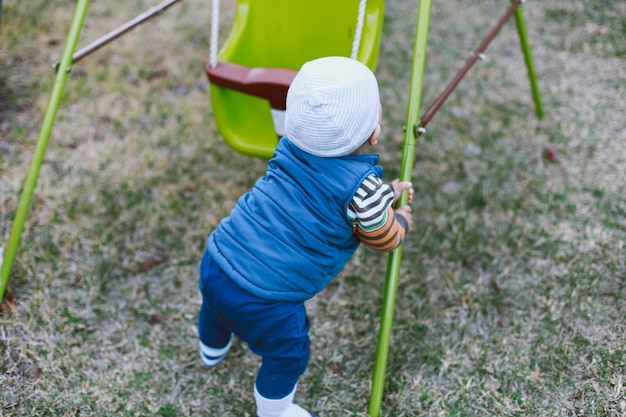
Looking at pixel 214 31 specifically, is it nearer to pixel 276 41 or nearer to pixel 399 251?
pixel 276 41

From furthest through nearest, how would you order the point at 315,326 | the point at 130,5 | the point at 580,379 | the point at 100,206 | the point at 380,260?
the point at 130,5, the point at 100,206, the point at 380,260, the point at 315,326, the point at 580,379

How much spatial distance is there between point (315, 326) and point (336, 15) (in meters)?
1.28

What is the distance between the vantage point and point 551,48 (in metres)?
3.48

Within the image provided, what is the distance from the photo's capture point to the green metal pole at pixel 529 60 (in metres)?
2.56

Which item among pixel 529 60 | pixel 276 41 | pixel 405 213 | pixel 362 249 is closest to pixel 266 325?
pixel 405 213

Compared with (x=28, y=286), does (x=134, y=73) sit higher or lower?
higher

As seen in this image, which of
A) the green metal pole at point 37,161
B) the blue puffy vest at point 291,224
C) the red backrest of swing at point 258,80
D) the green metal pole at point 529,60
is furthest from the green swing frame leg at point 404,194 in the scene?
the green metal pole at point 37,161

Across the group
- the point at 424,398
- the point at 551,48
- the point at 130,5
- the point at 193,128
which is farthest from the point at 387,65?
the point at 424,398

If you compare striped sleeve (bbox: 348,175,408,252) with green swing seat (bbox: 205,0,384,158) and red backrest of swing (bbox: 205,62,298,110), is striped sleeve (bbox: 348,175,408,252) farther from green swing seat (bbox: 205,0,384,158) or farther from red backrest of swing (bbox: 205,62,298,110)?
green swing seat (bbox: 205,0,384,158)

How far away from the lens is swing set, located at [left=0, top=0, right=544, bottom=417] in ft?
5.86

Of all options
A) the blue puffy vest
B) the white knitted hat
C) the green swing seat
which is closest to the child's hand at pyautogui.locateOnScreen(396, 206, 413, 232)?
the blue puffy vest

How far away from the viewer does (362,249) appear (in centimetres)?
236

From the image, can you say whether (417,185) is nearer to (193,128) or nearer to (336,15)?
(336,15)

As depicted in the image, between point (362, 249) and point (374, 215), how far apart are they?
0.94 m
